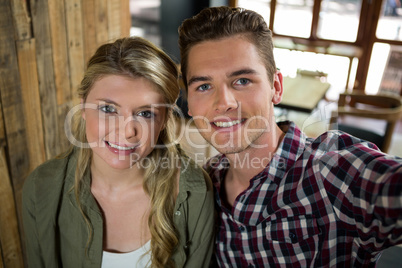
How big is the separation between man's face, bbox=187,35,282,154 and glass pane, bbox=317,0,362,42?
4.67 m

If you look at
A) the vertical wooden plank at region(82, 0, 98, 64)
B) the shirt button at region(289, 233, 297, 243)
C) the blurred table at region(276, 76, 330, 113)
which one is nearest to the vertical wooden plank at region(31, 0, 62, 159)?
the vertical wooden plank at region(82, 0, 98, 64)

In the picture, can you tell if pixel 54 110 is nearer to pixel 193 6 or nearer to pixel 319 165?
pixel 319 165

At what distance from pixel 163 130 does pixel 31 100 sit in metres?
0.66

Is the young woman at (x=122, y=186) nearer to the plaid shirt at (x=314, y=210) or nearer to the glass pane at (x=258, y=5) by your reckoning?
the plaid shirt at (x=314, y=210)

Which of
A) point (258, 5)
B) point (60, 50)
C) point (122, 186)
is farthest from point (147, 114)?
point (258, 5)

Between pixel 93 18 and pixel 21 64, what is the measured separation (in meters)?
0.53

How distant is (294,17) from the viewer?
585 cm

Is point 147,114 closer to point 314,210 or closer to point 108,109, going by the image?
point 108,109

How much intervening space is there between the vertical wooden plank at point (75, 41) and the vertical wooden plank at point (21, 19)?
0.25 meters

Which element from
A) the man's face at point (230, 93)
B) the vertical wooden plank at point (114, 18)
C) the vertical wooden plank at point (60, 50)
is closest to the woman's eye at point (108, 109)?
the man's face at point (230, 93)

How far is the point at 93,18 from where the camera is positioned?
204cm

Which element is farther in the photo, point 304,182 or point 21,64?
point 21,64

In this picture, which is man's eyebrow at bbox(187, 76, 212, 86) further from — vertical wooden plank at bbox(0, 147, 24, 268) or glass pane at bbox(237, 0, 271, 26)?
glass pane at bbox(237, 0, 271, 26)

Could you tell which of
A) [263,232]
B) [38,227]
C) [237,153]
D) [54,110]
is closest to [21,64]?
[54,110]
